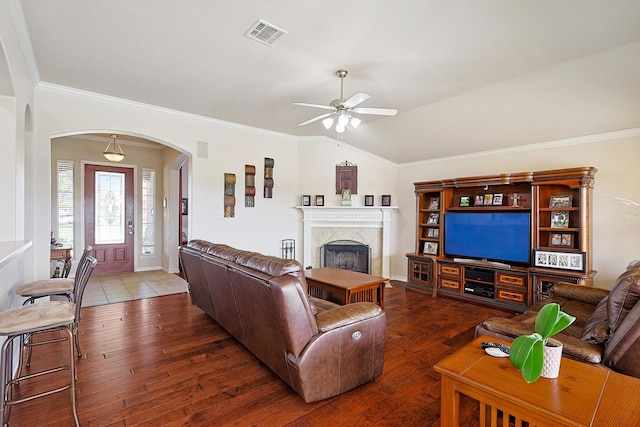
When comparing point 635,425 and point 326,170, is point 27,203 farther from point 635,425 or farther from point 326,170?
point 635,425

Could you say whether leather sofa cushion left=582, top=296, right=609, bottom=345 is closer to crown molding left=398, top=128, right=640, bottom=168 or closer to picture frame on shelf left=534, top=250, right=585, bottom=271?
picture frame on shelf left=534, top=250, right=585, bottom=271

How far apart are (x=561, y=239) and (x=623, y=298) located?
2821mm

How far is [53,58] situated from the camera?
3.27 metres

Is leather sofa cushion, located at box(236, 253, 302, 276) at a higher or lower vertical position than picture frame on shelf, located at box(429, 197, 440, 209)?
lower

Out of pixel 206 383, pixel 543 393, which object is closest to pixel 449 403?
pixel 543 393

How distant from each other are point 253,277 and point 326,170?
4.28m

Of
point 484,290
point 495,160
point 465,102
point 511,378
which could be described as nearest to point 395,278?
point 484,290

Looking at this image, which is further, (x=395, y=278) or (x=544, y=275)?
(x=395, y=278)

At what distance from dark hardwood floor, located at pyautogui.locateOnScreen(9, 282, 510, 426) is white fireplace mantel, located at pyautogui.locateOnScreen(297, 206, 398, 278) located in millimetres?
2307

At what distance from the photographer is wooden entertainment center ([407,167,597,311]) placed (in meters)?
3.95

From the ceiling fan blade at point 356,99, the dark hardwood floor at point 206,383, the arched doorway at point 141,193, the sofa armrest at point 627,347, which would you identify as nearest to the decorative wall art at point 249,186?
the arched doorway at point 141,193

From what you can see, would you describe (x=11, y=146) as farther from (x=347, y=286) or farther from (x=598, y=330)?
(x=598, y=330)

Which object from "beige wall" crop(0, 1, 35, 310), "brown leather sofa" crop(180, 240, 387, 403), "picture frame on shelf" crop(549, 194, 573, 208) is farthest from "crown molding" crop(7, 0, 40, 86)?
"picture frame on shelf" crop(549, 194, 573, 208)

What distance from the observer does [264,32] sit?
109 inches
